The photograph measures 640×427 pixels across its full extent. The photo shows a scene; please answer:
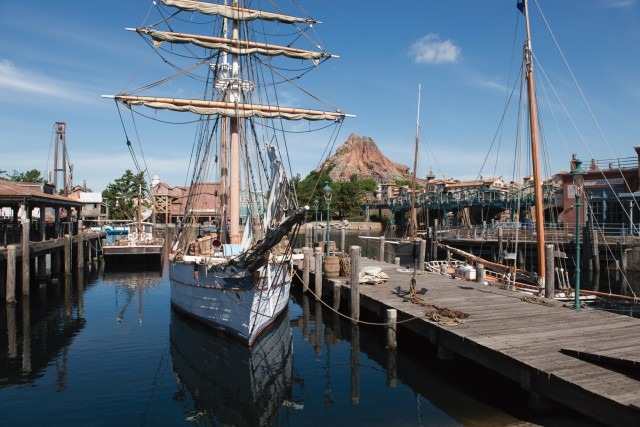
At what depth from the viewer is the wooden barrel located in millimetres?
22391

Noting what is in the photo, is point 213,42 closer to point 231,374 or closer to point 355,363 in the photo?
point 231,374

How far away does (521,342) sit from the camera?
36.4ft

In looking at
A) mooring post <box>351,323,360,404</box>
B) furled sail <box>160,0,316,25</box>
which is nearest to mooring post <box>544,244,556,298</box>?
mooring post <box>351,323,360,404</box>

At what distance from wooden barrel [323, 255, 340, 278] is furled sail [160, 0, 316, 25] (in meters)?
11.8

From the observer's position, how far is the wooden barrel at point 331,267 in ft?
73.5

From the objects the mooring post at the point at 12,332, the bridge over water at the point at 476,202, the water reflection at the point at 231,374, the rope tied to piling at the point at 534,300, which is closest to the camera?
the water reflection at the point at 231,374

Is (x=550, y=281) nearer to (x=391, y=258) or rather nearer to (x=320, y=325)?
(x=320, y=325)

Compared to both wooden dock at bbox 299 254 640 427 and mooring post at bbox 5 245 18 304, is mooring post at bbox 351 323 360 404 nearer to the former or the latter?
wooden dock at bbox 299 254 640 427

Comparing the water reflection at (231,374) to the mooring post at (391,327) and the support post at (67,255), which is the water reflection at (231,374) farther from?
the support post at (67,255)

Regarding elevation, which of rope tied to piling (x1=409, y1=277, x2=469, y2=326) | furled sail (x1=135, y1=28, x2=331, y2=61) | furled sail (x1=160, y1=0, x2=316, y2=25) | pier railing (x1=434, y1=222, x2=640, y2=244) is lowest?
rope tied to piling (x1=409, y1=277, x2=469, y2=326)

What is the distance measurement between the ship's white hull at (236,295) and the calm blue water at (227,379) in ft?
2.39

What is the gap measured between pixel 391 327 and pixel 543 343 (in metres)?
4.55

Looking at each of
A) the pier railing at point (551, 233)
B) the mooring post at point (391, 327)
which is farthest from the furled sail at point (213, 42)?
the pier railing at point (551, 233)

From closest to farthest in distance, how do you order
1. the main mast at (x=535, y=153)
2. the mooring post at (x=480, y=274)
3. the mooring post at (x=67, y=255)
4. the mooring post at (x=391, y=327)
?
1. the mooring post at (x=391, y=327)
2. the main mast at (x=535, y=153)
3. the mooring post at (x=480, y=274)
4. the mooring post at (x=67, y=255)
